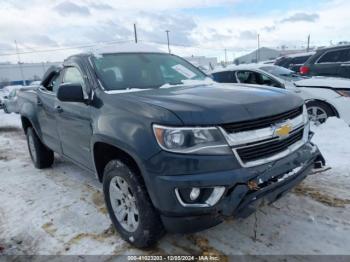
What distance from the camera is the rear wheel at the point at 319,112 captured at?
6.93 meters

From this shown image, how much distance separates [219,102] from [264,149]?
20.2 inches

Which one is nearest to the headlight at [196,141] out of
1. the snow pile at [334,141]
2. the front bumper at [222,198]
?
the front bumper at [222,198]

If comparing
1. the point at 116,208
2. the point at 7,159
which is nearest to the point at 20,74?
the point at 7,159

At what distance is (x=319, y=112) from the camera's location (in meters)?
7.08

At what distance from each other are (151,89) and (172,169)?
123 centimetres

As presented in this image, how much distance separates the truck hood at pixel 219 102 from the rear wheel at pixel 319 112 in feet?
13.5

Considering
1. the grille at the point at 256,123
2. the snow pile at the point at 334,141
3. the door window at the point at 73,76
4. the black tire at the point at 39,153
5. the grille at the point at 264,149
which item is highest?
the door window at the point at 73,76

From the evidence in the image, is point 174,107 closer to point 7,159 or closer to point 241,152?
point 241,152

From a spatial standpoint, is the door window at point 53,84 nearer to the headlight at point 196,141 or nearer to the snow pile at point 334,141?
the headlight at point 196,141

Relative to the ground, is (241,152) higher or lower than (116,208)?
higher

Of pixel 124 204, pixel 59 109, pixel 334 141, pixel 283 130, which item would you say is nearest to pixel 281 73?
pixel 334 141

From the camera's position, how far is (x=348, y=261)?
2740 millimetres

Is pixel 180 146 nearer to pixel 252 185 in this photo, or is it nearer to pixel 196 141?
pixel 196 141

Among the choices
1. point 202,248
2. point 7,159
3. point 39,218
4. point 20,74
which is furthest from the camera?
point 20,74
